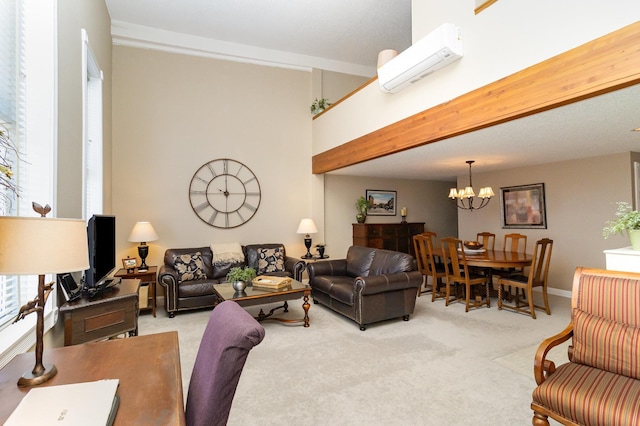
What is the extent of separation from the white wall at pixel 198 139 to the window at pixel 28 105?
3.11 meters

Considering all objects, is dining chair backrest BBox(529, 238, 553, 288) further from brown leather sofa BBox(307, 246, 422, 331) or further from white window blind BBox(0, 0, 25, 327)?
white window blind BBox(0, 0, 25, 327)

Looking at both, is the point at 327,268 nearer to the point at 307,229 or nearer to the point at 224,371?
the point at 307,229

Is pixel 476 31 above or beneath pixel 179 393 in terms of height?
above

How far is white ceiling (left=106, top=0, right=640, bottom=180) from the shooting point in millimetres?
3463

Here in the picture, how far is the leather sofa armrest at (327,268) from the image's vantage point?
15.6 ft

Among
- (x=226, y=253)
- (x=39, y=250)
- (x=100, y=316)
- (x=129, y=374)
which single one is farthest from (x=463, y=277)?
(x=39, y=250)

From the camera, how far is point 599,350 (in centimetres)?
180

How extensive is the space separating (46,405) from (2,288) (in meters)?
1.12

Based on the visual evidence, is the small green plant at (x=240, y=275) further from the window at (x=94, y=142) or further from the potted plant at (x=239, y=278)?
the window at (x=94, y=142)

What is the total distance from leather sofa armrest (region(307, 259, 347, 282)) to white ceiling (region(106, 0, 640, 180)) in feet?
5.43

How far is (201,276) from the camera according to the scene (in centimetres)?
471

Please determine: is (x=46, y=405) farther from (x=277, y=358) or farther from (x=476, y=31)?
(x=476, y=31)

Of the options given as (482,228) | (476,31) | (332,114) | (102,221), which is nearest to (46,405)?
(102,221)

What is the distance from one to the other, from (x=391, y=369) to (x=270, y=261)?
2888 millimetres
